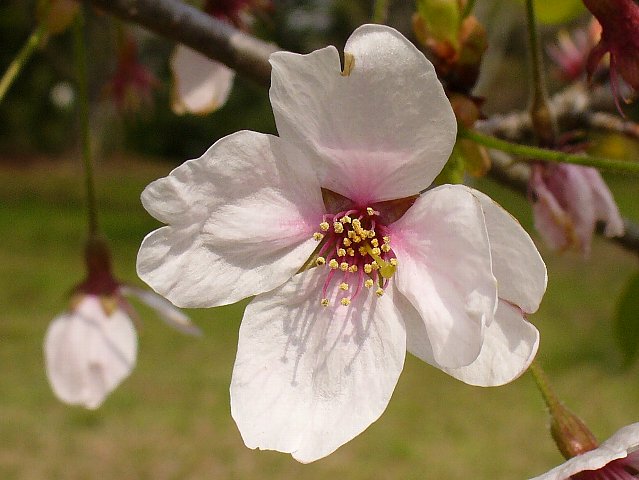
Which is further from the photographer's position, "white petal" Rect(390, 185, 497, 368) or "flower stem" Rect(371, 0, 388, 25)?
"flower stem" Rect(371, 0, 388, 25)

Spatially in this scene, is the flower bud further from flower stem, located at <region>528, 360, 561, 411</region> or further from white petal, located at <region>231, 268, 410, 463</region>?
white petal, located at <region>231, 268, 410, 463</region>

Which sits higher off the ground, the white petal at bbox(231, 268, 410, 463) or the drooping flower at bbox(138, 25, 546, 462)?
the drooping flower at bbox(138, 25, 546, 462)

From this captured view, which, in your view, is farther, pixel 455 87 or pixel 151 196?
pixel 455 87

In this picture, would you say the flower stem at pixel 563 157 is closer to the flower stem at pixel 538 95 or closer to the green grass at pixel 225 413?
the flower stem at pixel 538 95

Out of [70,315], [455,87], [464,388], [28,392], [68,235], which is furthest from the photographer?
[68,235]

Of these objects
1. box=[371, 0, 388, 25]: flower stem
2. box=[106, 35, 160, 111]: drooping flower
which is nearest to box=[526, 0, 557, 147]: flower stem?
box=[371, 0, 388, 25]: flower stem

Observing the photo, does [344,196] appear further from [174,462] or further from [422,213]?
[174,462]

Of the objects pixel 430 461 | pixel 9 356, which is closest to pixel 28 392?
pixel 9 356
